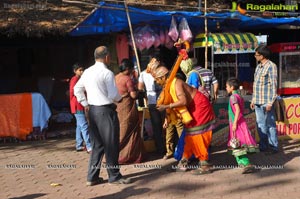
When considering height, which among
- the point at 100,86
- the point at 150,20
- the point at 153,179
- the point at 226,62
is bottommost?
the point at 153,179

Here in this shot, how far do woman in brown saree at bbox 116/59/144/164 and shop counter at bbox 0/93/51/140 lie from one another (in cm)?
295

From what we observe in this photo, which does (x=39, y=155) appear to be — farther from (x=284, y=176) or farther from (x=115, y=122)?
(x=284, y=176)

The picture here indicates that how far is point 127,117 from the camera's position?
6.39 metres

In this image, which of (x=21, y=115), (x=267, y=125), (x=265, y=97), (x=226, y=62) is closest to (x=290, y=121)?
(x=267, y=125)

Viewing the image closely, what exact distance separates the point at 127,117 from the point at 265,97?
87.9 inches

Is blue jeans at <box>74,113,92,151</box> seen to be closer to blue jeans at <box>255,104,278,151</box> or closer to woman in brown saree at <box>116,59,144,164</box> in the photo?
woman in brown saree at <box>116,59,144,164</box>

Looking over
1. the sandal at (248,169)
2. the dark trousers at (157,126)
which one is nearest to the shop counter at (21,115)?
the dark trousers at (157,126)

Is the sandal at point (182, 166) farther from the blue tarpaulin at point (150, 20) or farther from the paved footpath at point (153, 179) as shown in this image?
the blue tarpaulin at point (150, 20)

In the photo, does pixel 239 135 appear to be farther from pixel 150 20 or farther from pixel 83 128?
pixel 150 20

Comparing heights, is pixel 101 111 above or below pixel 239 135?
above

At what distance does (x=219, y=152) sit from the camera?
730 centimetres

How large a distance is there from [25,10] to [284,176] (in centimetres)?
778

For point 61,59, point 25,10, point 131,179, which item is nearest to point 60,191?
point 131,179

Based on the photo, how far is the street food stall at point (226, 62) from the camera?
25.1 ft
